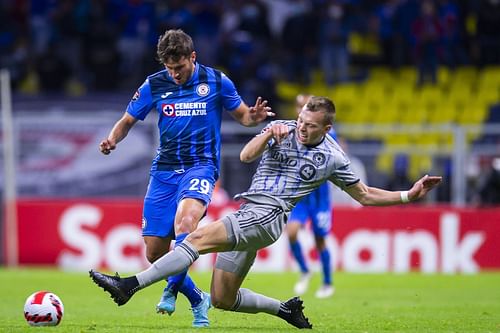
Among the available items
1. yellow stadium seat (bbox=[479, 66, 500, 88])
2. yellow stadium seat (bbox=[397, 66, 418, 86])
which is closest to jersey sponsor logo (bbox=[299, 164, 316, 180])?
yellow stadium seat (bbox=[397, 66, 418, 86])

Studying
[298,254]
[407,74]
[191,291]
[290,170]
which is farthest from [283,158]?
[407,74]

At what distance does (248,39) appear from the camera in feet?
79.7

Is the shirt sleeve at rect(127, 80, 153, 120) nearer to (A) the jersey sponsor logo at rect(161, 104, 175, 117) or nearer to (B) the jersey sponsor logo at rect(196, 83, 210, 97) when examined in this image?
(A) the jersey sponsor logo at rect(161, 104, 175, 117)

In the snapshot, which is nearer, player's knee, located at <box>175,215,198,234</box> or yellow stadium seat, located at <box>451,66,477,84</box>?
player's knee, located at <box>175,215,198,234</box>

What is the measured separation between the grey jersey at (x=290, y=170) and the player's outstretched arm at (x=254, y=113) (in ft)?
1.01

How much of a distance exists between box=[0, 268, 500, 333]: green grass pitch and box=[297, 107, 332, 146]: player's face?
1726 millimetres

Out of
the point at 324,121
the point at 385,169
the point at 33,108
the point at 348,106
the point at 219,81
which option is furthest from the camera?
the point at 348,106

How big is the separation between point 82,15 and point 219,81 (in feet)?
47.0

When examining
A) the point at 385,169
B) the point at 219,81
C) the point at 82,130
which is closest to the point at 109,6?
the point at 82,130

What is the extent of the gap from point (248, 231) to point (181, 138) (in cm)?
152

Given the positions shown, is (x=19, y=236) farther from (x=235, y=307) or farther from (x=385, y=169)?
(x=235, y=307)

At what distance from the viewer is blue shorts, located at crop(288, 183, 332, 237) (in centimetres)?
1538

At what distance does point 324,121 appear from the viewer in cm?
941

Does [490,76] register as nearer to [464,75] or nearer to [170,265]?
[464,75]
